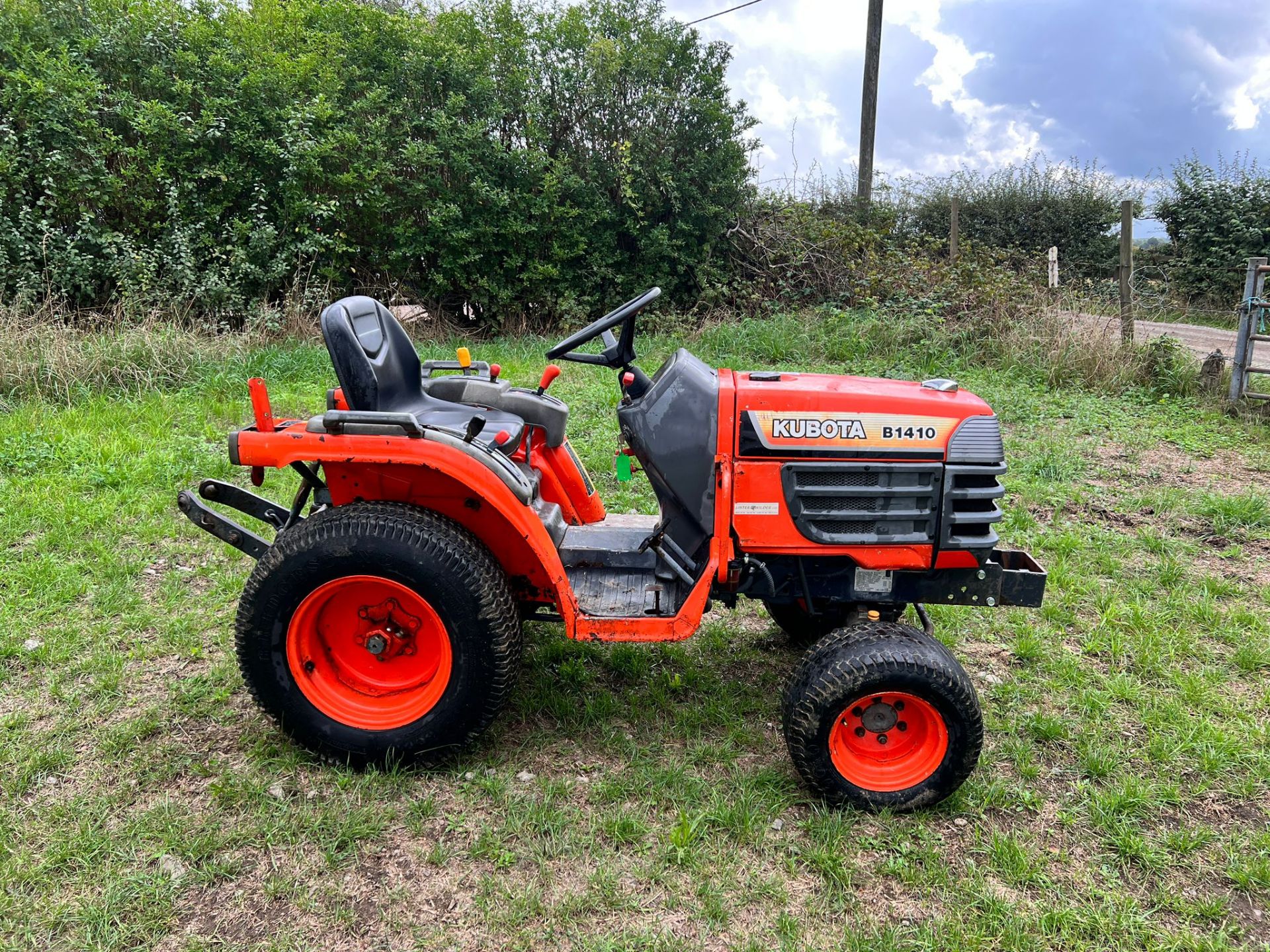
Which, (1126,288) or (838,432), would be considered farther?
(1126,288)

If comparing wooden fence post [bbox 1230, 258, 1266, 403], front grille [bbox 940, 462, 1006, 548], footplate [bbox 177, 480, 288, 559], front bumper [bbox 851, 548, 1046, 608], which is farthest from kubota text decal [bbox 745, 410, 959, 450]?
wooden fence post [bbox 1230, 258, 1266, 403]

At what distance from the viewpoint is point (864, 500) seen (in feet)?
8.13

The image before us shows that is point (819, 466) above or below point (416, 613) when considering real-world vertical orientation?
above

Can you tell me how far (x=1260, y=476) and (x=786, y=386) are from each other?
4471mm

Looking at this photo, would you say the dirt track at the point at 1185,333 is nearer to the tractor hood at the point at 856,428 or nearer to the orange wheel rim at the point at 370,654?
the tractor hood at the point at 856,428

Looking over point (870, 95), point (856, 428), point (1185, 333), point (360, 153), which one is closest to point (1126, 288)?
point (1185, 333)

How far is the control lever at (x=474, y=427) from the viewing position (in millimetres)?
2434

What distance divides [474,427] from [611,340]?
0.59m

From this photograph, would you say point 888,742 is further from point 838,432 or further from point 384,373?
point 384,373

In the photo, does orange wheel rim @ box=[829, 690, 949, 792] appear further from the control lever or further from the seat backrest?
the seat backrest

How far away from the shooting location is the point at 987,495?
8.06 ft

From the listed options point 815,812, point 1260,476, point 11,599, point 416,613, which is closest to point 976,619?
point 815,812

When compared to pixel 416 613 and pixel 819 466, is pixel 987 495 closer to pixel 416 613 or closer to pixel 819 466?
pixel 819 466

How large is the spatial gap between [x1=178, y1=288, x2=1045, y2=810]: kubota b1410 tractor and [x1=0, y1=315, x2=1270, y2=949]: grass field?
241mm
